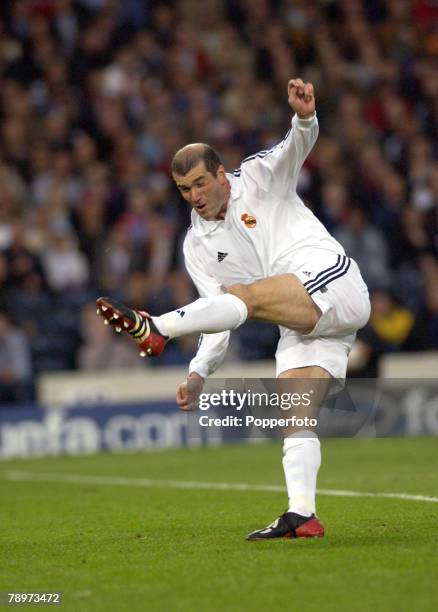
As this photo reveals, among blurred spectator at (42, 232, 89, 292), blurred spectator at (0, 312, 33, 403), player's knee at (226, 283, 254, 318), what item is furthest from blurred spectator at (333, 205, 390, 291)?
player's knee at (226, 283, 254, 318)

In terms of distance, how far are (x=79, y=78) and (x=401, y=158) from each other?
503 centimetres

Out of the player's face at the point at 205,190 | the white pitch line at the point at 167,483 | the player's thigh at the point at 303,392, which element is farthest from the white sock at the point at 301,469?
the white pitch line at the point at 167,483

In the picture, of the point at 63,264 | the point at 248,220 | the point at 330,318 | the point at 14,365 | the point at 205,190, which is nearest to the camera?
the point at 330,318

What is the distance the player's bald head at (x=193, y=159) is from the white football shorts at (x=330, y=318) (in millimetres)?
780

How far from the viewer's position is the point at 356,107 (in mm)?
21516

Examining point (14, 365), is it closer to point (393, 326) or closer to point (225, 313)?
point (393, 326)

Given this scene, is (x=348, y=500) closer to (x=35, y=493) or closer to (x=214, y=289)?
(x=214, y=289)

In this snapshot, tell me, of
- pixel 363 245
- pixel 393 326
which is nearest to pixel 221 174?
pixel 393 326

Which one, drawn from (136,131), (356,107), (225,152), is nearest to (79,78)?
(136,131)

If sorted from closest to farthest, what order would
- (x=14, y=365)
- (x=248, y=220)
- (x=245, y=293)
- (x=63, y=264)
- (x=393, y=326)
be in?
(x=245, y=293)
(x=248, y=220)
(x=14, y=365)
(x=63, y=264)
(x=393, y=326)

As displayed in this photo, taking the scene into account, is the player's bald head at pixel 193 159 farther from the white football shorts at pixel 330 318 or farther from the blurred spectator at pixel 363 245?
the blurred spectator at pixel 363 245

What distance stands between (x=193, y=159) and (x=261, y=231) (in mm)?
597

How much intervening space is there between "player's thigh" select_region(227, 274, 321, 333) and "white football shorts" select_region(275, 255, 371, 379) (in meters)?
0.07

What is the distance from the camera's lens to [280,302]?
7.50 meters
